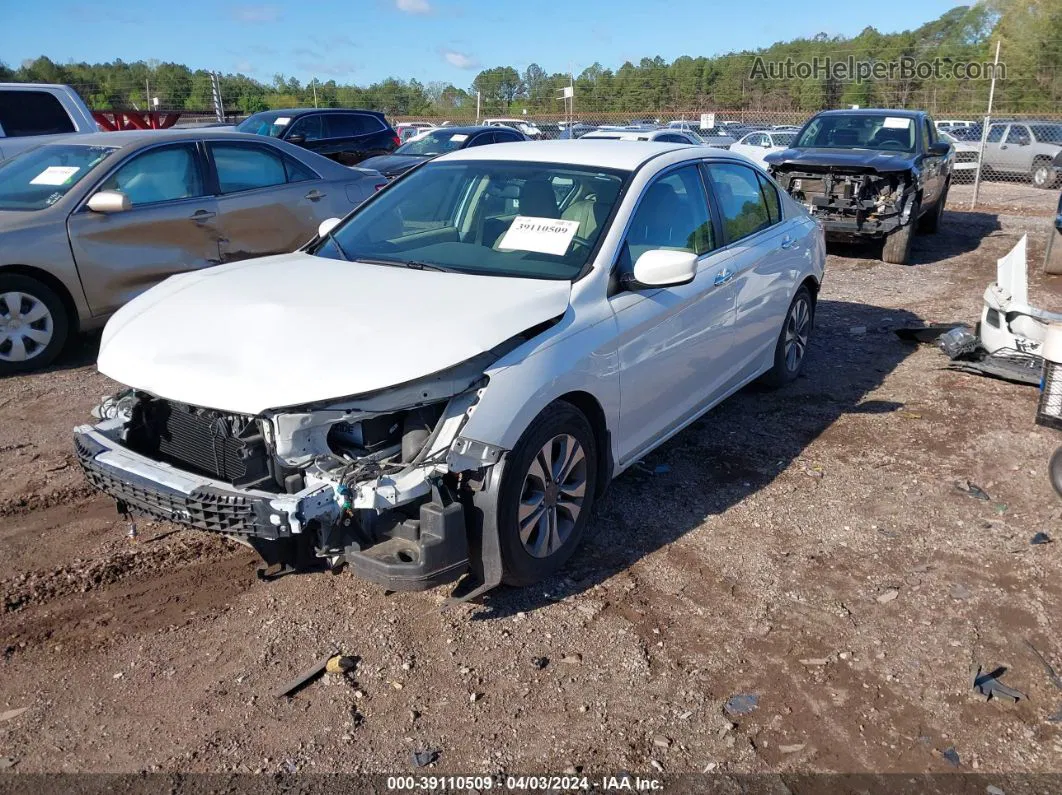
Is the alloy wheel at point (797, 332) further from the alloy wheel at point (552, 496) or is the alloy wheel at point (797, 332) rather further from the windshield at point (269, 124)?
the windshield at point (269, 124)

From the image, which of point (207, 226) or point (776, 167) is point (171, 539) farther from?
point (776, 167)

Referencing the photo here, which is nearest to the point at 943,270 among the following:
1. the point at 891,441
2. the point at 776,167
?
the point at 776,167

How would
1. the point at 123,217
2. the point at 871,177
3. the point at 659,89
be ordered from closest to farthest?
the point at 123,217, the point at 871,177, the point at 659,89

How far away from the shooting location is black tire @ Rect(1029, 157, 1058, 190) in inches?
886

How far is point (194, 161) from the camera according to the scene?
7285mm

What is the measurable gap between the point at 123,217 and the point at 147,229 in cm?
19

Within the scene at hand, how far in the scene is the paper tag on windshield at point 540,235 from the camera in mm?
4059

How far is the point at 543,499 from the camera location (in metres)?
3.61

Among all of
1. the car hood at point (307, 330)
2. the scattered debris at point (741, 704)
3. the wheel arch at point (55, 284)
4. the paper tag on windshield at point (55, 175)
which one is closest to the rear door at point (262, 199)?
the paper tag on windshield at point (55, 175)

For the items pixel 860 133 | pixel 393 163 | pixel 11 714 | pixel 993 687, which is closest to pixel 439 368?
pixel 11 714

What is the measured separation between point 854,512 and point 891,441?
3.81ft

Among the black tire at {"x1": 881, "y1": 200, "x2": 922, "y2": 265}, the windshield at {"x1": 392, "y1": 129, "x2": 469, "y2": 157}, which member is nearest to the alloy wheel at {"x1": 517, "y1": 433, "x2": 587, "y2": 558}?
the black tire at {"x1": 881, "y1": 200, "x2": 922, "y2": 265}

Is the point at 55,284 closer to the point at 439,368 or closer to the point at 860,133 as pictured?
the point at 439,368

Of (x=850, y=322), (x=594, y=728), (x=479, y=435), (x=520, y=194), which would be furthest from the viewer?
(x=850, y=322)
